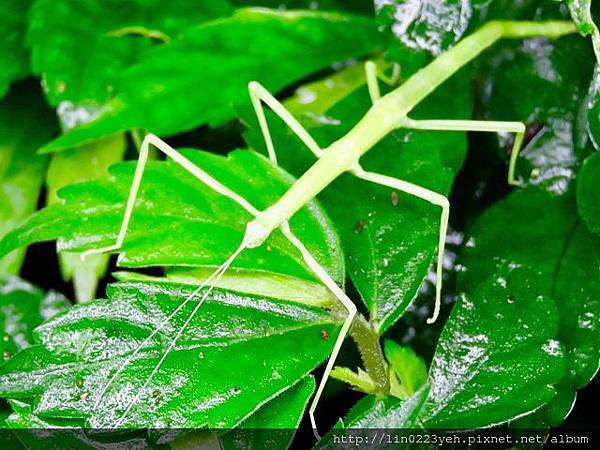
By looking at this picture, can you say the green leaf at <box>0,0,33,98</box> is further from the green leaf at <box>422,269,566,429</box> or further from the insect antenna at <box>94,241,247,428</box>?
the green leaf at <box>422,269,566,429</box>

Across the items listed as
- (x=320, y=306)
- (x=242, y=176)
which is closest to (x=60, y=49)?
(x=242, y=176)

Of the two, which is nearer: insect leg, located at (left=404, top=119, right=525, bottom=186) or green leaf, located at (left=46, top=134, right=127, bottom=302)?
insect leg, located at (left=404, top=119, right=525, bottom=186)

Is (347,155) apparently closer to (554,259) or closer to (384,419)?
(554,259)

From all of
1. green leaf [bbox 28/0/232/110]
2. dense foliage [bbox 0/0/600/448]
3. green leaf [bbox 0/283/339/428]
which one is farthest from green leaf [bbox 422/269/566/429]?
green leaf [bbox 28/0/232/110]

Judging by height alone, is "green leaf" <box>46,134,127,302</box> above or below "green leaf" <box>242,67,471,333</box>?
below

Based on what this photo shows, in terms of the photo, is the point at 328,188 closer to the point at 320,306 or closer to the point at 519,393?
the point at 320,306

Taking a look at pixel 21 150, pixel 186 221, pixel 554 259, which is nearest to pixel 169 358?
pixel 186 221

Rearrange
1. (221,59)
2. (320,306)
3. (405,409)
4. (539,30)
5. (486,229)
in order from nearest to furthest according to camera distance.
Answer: (405,409) < (320,306) < (486,229) < (539,30) < (221,59)

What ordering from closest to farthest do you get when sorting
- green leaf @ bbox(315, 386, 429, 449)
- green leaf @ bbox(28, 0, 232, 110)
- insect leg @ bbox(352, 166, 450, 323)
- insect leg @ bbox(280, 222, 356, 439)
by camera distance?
green leaf @ bbox(315, 386, 429, 449)
insect leg @ bbox(280, 222, 356, 439)
insect leg @ bbox(352, 166, 450, 323)
green leaf @ bbox(28, 0, 232, 110)
